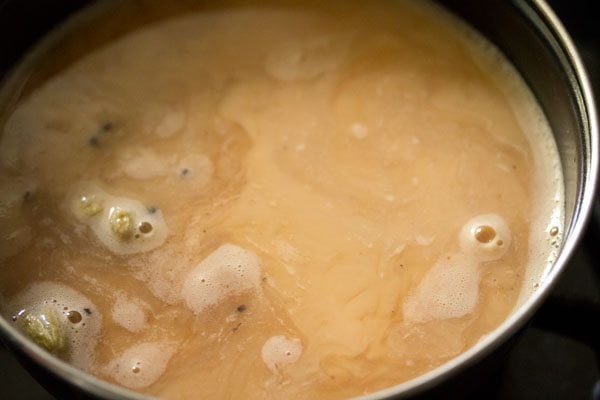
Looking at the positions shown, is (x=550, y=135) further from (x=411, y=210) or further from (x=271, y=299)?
(x=271, y=299)

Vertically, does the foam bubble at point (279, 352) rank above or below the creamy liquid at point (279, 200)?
below

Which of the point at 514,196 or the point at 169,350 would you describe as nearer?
the point at 169,350

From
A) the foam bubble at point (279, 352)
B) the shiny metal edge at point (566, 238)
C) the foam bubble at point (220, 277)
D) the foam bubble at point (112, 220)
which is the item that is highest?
the shiny metal edge at point (566, 238)

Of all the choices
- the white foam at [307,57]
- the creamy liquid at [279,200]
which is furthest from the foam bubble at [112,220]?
the white foam at [307,57]

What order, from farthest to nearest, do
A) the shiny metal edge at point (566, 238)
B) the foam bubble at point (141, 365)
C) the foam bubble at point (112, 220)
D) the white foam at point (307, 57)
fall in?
the white foam at point (307, 57)
the foam bubble at point (112, 220)
the foam bubble at point (141, 365)
the shiny metal edge at point (566, 238)

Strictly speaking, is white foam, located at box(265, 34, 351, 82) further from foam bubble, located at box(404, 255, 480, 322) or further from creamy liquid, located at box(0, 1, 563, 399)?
foam bubble, located at box(404, 255, 480, 322)

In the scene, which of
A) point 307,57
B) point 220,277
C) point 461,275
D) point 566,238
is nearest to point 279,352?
point 220,277

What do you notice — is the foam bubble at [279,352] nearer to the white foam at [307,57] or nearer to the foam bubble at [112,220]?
the foam bubble at [112,220]

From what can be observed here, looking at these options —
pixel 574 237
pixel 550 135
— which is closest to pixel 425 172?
pixel 550 135
